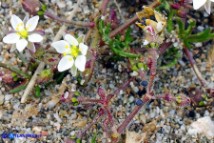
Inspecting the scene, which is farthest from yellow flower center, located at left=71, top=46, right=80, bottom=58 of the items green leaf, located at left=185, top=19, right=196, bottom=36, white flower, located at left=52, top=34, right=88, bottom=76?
green leaf, located at left=185, top=19, right=196, bottom=36

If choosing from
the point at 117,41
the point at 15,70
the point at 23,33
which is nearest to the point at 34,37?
the point at 23,33

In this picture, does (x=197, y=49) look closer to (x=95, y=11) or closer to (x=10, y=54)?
(x=95, y=11)

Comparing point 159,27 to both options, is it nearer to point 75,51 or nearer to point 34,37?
point 75,51

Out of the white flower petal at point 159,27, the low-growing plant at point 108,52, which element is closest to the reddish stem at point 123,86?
the low-growing plant at point 108,52

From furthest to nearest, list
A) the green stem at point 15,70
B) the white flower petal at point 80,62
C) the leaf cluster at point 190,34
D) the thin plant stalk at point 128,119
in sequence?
1. the leaf cluster at point 190,34
2. the green stem at point 15,70
3. the thin plant stalk at point 128,119
4. the white flower petal at point 80,62

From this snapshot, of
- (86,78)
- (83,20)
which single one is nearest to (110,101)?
Result: (86,78)

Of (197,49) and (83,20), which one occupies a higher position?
(83,20)

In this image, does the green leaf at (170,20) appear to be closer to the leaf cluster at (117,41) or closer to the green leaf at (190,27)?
the green leaf at (190,27)

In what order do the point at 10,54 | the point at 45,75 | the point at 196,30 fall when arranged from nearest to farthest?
the point at 45,75
the point at 10,54
the point at 196,30

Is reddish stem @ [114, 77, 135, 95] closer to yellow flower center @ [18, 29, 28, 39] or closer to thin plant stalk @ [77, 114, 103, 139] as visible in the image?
thin plant stalk @ [77, 114, 103, 139]
